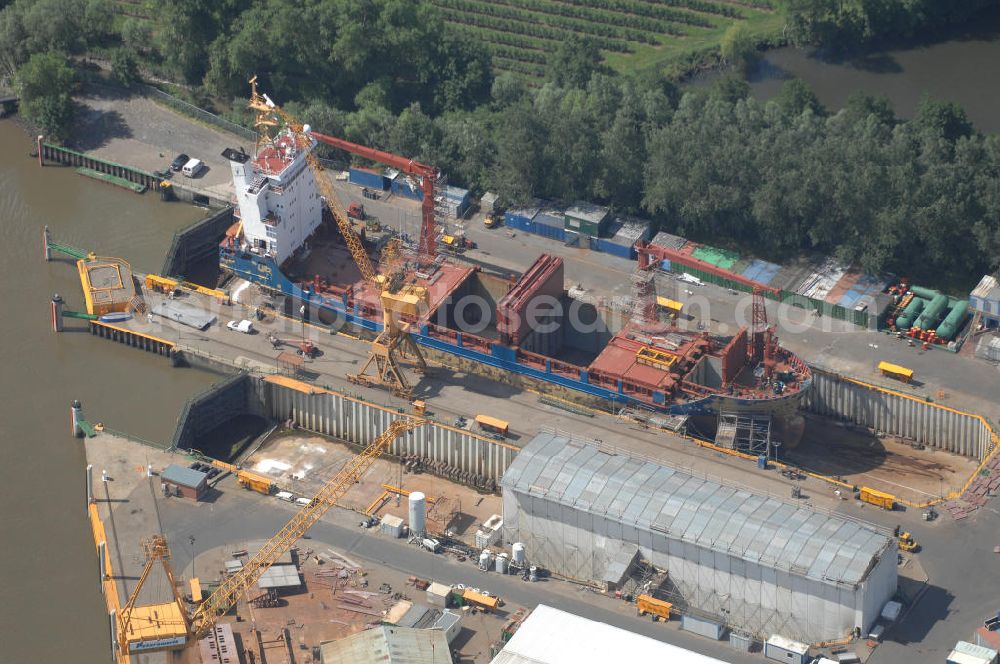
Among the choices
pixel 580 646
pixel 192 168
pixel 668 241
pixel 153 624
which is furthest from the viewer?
pixel 192 168

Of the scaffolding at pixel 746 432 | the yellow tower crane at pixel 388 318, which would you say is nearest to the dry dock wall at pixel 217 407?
the yellow tower crane at pixel 388 318

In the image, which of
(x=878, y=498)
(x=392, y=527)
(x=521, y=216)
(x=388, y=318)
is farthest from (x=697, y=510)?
(x=521, y=216)

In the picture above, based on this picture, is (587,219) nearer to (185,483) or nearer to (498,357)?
(498,357)

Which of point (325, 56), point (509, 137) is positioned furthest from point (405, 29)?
point (509, 137)

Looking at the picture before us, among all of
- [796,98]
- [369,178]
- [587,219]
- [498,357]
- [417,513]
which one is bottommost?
[417,513]

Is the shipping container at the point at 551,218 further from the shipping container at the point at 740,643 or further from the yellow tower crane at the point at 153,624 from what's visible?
the yellow tower crane at the point at 153,624
